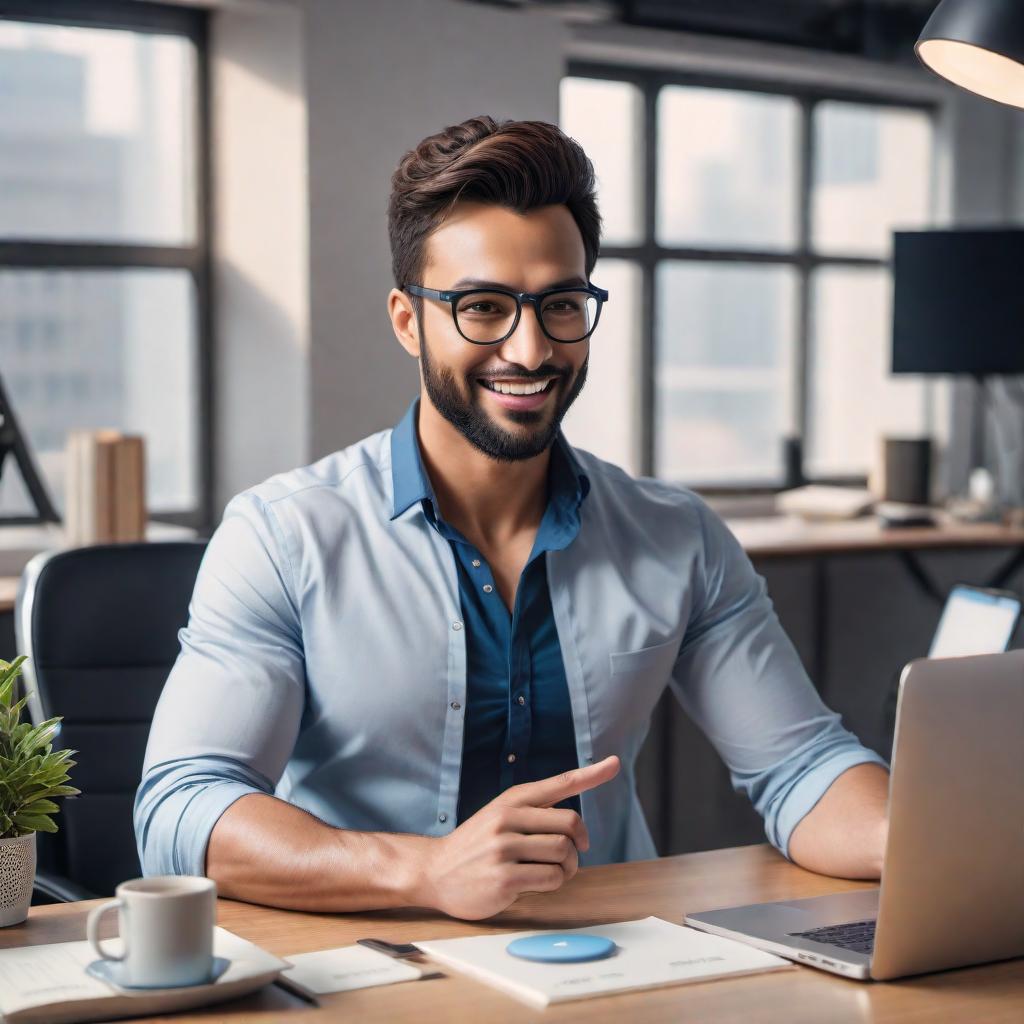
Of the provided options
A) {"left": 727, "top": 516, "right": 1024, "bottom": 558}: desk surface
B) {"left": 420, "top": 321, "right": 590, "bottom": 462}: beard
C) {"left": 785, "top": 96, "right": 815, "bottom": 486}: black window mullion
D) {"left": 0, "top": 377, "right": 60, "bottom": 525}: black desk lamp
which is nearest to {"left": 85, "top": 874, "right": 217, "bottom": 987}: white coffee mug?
{"left": 420, "top": 321, "right": 590, "bottom": 462}: beard

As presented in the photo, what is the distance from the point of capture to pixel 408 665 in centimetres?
172

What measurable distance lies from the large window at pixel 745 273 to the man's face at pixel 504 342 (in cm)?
299

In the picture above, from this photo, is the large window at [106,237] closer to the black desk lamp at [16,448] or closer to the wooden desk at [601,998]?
the black desk lamp at [16,448]

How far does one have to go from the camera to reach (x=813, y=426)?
5426mm

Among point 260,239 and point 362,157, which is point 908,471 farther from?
point 260,239

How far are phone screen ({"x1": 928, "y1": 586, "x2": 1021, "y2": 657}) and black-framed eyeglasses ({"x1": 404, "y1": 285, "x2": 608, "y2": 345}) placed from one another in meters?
1.15

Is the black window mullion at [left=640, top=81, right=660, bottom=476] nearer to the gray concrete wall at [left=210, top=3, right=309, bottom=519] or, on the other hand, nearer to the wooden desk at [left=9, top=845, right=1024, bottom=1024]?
the gray concrete wall at [left=210, top=3, right=309, bottom=519]

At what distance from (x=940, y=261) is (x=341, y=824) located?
3.26m

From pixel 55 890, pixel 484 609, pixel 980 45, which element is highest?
pixel 980 45

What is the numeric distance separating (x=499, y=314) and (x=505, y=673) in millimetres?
420

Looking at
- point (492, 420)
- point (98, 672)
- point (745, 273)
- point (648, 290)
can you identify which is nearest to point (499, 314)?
point (492, 420)

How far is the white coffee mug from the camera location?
1098 mm

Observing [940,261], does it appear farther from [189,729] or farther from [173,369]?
[189,729]

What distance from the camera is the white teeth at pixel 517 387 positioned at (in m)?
1.74
